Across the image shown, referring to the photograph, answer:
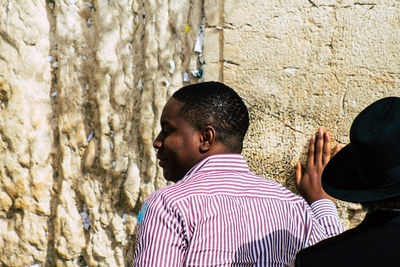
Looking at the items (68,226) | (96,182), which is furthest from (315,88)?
(68,226)

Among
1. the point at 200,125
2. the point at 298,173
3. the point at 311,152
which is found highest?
the point at 200,125

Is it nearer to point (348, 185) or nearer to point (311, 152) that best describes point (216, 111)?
point (348, 185)

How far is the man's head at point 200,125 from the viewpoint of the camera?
6.78ft

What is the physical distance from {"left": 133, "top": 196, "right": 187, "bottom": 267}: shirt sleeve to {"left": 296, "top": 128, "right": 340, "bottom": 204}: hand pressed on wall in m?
1.12

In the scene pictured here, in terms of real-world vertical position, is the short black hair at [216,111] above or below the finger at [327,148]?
above

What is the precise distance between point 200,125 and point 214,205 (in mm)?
386

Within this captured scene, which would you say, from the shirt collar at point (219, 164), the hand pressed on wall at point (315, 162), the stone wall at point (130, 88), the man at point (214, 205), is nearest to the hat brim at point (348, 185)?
the man at point (214, 205)

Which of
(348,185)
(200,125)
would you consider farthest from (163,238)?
(348,185)

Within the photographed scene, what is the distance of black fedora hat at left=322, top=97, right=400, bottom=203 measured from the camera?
156 cm

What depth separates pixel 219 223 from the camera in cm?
181

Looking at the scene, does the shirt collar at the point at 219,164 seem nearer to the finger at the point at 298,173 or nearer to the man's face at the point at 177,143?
the man's face at the point at 177,143

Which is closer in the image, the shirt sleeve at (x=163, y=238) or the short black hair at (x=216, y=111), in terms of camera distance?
the shirt sleeve at (x=163, y=238)

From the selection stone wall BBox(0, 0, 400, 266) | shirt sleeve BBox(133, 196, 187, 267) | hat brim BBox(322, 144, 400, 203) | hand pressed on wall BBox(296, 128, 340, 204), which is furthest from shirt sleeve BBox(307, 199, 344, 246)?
shirt sleeve BBox(133, 196, 187, 267)

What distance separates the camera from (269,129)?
9.52 feet
